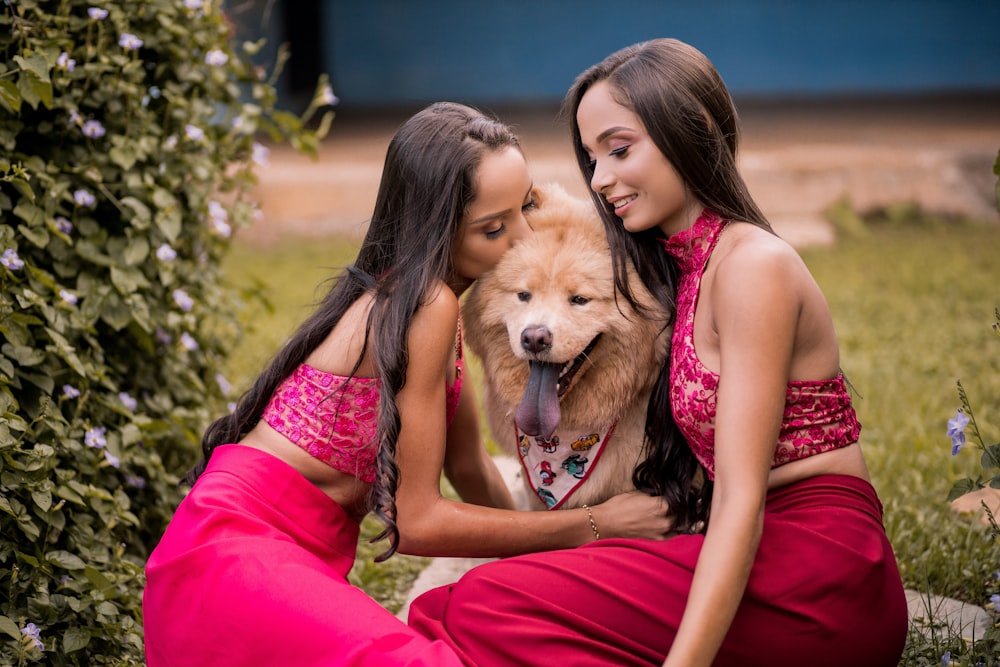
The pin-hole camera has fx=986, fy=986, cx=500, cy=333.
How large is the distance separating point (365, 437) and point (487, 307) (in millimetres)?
513

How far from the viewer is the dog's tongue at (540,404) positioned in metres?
2.50

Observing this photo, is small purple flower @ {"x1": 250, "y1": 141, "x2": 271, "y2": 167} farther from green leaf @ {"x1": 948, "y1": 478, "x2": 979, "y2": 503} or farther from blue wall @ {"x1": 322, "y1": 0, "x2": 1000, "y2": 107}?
blue wall @ {"x1": 322, "y1": 0, "x2": 1000, "y2": 107}

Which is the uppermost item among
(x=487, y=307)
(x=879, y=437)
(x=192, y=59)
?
(x=192, y=59)

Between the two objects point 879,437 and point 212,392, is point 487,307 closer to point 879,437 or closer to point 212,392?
point 212,392

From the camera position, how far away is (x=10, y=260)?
2.52 m

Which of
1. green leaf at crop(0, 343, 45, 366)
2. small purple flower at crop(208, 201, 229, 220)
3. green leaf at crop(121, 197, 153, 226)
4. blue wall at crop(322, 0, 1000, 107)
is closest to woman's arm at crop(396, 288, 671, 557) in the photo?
green leaf at crop(0, 343, 45, 366)

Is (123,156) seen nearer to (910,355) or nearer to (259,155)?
(259,155)

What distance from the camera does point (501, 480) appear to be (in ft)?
9.58

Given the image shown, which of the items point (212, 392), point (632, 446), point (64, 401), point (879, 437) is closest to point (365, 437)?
point (632, 446)

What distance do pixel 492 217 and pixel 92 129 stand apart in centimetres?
126

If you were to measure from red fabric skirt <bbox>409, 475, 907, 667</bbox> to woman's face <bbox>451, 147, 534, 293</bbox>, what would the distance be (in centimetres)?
80

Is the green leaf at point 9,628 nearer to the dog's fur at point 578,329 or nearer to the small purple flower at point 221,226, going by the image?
the dog's fur at point 578,329

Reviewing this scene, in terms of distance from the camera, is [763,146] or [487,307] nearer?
[487,307]

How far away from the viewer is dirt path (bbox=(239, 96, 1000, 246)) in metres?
8.05
